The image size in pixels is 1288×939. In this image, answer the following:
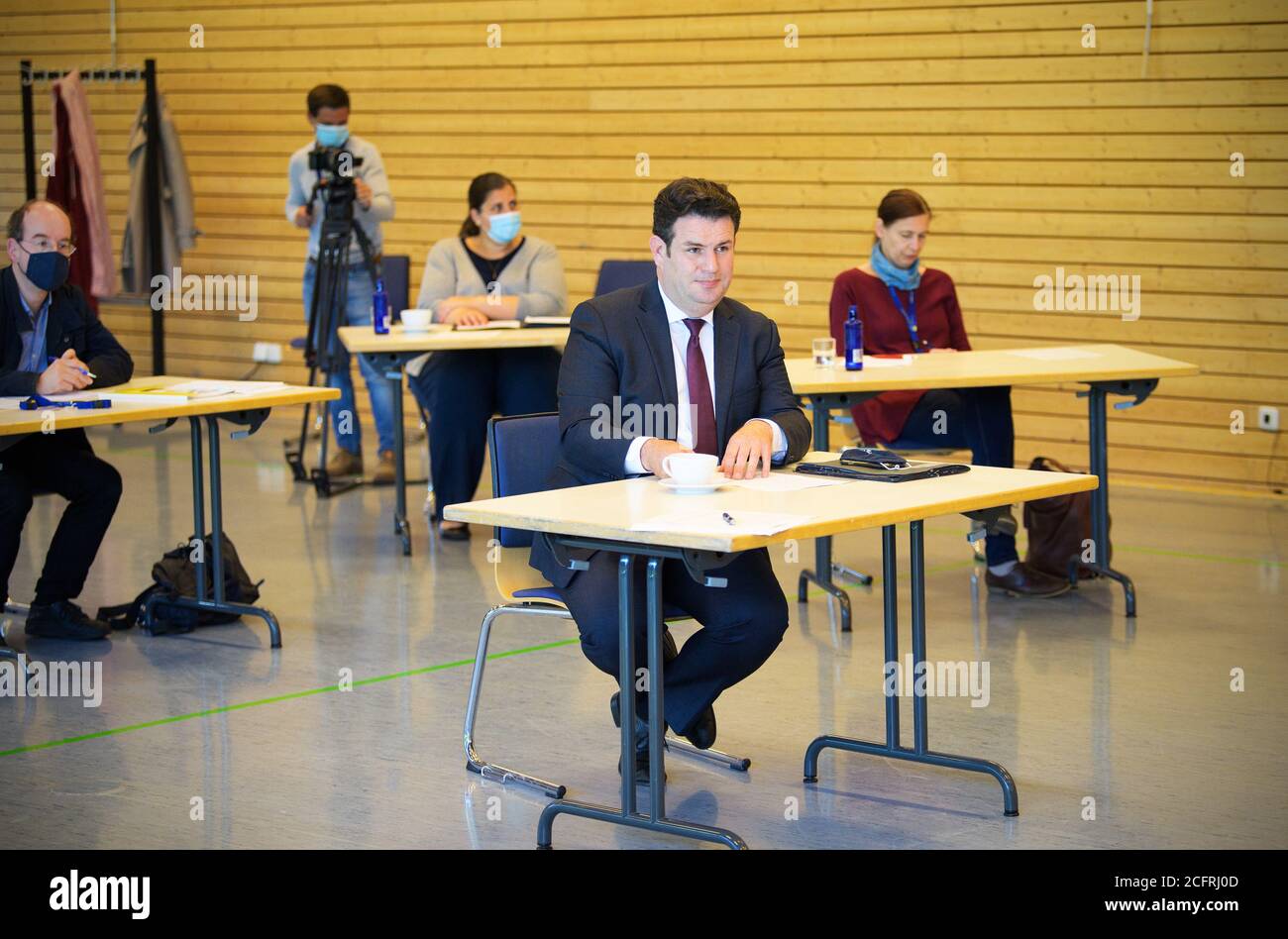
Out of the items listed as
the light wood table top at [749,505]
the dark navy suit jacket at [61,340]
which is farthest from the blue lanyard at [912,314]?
the dark navy suit jacket at [61,340]

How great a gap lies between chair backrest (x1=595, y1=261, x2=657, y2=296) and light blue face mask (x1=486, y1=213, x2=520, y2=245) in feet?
1.80

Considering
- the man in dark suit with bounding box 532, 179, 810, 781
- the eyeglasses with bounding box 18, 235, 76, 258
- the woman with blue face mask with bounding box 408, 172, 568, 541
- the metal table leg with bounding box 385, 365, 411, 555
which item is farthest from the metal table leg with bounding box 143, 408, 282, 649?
the man in dark suit with bounding box 532, 179, 810, 781

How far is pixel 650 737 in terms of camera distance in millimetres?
3164

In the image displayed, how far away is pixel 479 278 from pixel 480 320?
0.32 m

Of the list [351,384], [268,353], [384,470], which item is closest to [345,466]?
[384,470]

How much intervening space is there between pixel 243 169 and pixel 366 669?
622 centimetres

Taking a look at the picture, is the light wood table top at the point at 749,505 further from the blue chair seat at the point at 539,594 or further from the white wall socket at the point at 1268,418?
the white wall socket at the point at 1268,418

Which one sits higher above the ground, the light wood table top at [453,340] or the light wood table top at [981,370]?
the light wood table top at [453,340]

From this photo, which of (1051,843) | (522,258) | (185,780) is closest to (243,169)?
(522,258)

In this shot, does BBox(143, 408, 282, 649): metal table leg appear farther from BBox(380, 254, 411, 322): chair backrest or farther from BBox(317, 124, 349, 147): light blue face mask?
BBox(380, 254, 411, 322): chair backrest

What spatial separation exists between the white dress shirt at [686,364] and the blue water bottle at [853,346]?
5.48ft

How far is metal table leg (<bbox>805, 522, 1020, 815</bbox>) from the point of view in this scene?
11.7ft

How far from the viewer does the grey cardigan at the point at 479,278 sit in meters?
6.62

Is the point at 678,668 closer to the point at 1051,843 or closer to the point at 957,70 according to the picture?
the point at 1051,843
